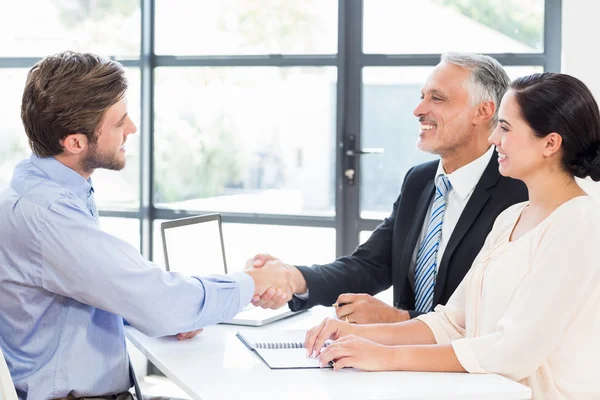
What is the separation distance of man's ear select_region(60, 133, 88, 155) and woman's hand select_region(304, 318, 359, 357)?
0.73 metres

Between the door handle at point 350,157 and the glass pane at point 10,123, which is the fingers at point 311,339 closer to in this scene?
the door handle at point 350,157

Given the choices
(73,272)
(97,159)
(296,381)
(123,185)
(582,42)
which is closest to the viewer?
(296,381)

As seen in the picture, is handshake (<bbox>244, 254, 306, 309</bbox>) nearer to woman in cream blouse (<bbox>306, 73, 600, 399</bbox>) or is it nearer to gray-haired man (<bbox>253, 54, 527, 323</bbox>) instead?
gray-haired man (<bbox>253, 54, 527, 323</bbox>)

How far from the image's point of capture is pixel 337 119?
4781mm

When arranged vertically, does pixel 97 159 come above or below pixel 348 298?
above

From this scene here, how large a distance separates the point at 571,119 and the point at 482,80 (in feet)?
2.40

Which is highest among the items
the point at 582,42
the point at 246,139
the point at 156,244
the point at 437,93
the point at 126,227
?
the point at 582,42

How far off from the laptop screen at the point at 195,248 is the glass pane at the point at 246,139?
2.21 m

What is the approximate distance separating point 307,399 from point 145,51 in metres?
3.78

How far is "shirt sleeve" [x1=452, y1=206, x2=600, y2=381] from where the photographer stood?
5.86 ft

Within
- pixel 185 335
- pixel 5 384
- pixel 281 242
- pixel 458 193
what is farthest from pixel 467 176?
pixel 281 242

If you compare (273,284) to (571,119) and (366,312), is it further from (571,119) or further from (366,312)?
(571,119)

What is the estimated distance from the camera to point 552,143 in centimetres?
196

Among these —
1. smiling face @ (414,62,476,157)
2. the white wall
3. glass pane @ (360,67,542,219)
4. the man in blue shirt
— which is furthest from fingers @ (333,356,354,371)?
glass pane @ (360,67,542,219)
